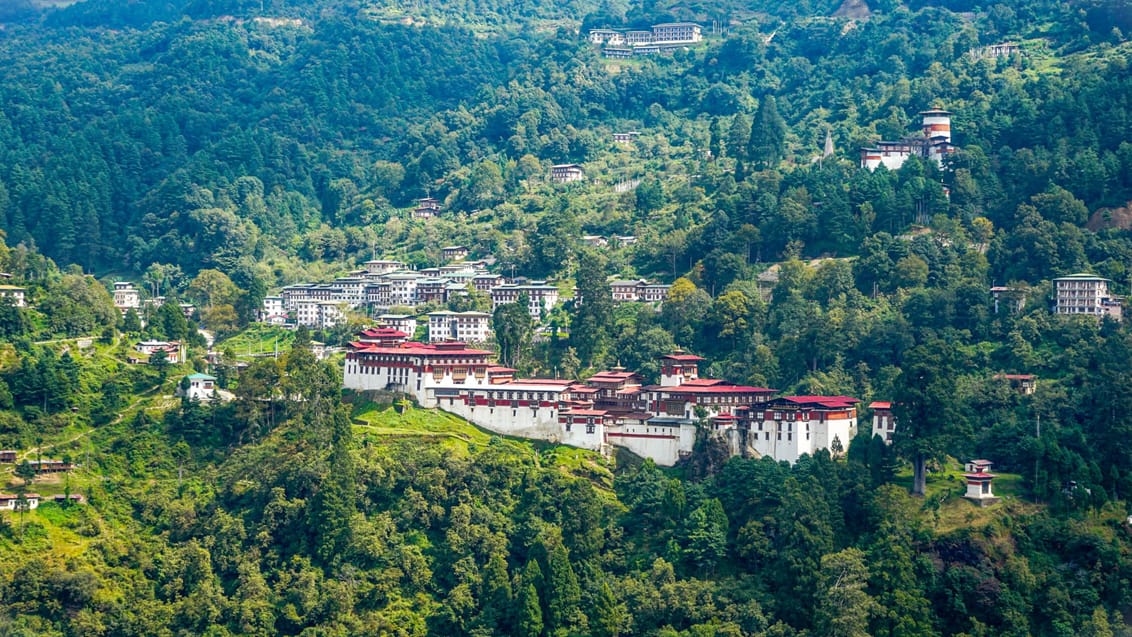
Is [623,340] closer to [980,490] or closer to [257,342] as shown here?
[257,342]

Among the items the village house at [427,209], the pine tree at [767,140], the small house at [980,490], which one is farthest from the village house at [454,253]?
the small house at [980,490]

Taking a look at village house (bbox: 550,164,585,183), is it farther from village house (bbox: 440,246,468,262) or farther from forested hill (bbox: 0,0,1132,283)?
village house (bbox: 440,246,468,262)

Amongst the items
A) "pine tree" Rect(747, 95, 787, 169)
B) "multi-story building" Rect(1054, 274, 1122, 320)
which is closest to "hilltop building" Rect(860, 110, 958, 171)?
"pine tree" Rect(747, 95, 787, 169)

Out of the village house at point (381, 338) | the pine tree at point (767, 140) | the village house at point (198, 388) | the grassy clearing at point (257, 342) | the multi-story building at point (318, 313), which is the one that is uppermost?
the pine tree at point (767, 140)

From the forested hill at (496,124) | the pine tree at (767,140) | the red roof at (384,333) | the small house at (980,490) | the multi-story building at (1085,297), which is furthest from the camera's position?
the pine tree at (767,140)

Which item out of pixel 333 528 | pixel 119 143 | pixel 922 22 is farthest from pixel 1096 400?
pixel 119 143

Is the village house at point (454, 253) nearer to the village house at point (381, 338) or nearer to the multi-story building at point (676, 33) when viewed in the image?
the village house at point (381, 338)
